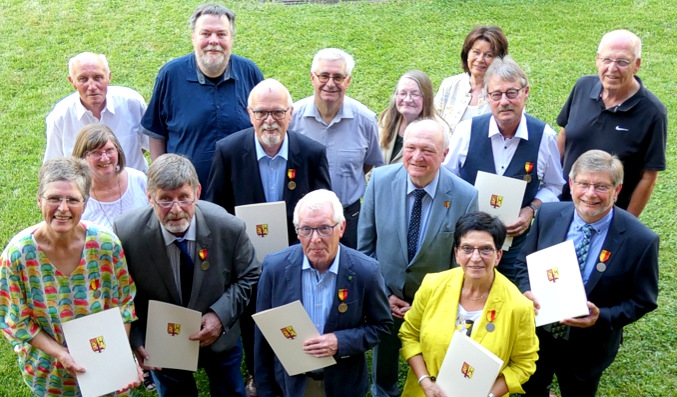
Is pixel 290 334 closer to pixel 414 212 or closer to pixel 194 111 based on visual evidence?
pixel 414 212

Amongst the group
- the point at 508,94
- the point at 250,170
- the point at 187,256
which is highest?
the point at 508,94

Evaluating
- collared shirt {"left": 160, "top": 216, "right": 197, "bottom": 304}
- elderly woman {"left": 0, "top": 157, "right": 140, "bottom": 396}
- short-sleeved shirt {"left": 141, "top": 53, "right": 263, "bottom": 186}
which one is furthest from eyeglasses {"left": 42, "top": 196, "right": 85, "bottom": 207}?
short-sleeved shirt {"left": 141, "top": 53, "right": 263, "bottom": 186}

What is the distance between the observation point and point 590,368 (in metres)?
5.08

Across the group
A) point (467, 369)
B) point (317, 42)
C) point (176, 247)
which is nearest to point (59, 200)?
point (176, 247)

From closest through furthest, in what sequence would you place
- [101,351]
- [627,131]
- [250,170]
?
[101,351]
[250,170]
[627,131]

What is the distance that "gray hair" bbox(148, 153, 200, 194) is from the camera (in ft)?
14.7

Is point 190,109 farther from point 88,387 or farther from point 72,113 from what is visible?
point 88,387

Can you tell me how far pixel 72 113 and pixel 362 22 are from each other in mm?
7258

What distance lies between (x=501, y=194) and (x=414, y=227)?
831mm

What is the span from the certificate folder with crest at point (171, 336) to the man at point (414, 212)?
140 cm

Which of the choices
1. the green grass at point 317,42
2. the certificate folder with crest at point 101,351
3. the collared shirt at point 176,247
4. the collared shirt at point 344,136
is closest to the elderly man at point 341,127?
the collared shirt at point 344,136

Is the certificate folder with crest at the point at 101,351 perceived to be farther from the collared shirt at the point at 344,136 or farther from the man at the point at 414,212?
the collared shirt at the point at 344,136

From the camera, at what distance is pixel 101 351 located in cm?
447

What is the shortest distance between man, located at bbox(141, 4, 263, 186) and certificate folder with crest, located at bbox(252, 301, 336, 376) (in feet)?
7.22
